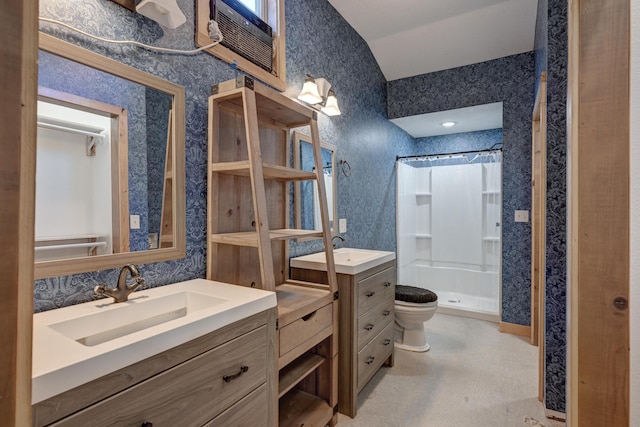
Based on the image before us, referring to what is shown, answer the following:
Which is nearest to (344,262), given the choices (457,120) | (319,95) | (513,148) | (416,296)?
(416,296)

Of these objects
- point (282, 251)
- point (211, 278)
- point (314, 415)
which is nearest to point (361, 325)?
point (314, 415)

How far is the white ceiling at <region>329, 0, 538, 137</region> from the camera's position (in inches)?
102

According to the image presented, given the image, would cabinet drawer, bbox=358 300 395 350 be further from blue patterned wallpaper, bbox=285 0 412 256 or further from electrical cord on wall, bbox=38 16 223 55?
electrical cord on wall, bbox=38 16 223 55

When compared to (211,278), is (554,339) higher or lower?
lower

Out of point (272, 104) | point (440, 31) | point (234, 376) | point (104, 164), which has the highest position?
point (440, 31)

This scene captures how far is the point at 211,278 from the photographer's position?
150 centimetres

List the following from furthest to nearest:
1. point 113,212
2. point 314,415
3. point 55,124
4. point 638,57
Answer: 1. point 314,415
2. point 113,212
3. point 55,124
4. point 638,57

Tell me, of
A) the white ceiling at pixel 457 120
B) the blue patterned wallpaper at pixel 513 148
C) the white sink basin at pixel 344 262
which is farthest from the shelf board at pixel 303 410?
the white ceiling at pixel 457 120

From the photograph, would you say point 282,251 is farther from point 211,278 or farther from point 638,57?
point 638,57

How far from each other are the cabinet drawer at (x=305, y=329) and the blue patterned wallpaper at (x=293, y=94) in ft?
1.66

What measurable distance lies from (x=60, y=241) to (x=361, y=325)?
1533 millimetres

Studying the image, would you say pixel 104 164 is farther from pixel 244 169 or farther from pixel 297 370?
pixel 297 370

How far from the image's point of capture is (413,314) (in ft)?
8.34

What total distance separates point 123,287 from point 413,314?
6.94ft
